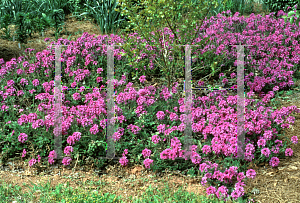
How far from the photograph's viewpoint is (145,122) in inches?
181

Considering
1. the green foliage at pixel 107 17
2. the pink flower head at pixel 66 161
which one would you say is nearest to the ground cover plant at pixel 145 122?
the pink flower head at pixel 66 161

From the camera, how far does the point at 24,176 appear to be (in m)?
4.13

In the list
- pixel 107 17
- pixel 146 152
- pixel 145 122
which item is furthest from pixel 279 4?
pixel 146 152

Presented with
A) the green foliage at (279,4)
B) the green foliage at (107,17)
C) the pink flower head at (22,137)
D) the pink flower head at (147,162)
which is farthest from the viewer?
the green foliage at (279,4)

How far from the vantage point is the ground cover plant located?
3.94m

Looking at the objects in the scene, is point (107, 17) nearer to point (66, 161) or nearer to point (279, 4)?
point (279, 4)

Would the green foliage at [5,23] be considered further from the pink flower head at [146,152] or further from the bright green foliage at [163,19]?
the pink flower head at [146,152]

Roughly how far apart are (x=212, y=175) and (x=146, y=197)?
2.56 feet

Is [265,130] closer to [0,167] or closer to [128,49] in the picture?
[128,49]

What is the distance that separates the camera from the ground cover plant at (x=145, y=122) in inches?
155

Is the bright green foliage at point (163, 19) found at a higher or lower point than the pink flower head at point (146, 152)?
higher

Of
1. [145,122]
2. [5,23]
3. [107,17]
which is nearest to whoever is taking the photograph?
[145,122]

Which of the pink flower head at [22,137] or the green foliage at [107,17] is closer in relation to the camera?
the pink flower head at [22,137]

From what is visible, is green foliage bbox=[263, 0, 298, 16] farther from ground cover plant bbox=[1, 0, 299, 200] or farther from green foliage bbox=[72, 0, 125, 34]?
green foliage bbox=[72, 0, 125, 34]
